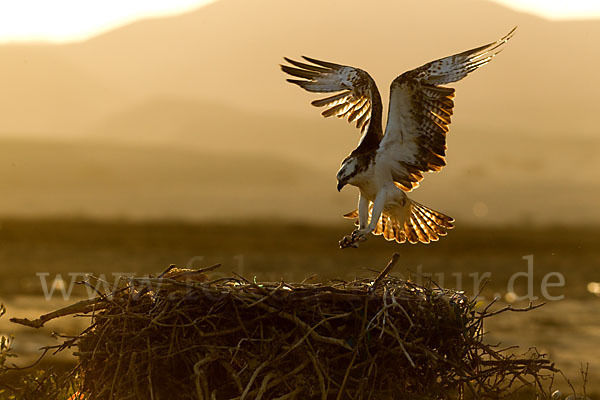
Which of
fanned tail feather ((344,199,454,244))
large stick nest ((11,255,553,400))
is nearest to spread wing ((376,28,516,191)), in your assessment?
fanned tail feather ((344,199,454,244))

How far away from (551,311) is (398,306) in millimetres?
30411

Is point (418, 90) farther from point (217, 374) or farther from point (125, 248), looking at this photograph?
point (125, 248)

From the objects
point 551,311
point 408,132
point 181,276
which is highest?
point 408,132

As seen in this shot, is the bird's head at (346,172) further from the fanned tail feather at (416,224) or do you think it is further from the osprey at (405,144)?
the fanned tail feather at (416,224)

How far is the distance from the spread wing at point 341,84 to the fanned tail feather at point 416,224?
1009 mm

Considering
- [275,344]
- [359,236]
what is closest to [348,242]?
[359,236]

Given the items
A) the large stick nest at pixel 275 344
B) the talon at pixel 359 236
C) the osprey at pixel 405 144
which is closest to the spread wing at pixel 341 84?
the osprey at pixel 405 144

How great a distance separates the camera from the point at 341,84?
9.55m

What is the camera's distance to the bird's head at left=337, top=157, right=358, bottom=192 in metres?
8.09

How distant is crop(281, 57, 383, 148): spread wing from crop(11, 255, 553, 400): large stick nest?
3.33 meters

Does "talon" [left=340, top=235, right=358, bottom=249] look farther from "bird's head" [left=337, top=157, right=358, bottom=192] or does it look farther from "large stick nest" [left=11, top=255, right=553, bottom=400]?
"large stick nest" [left=11, top=255, right=553, bottom=400]

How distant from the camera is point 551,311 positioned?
35312mm

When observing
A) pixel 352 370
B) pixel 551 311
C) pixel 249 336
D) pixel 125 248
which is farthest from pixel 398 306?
pixel 125 248

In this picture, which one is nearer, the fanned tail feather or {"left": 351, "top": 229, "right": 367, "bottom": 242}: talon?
{"left": 351, "top": 229, "right": 367, "bottom": 242}: talon
